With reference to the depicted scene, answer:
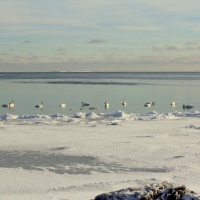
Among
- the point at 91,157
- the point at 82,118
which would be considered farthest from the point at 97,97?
the point at 91,157

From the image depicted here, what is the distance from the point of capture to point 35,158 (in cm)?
1248

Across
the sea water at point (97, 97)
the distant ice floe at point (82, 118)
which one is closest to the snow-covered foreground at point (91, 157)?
the distant ice floe at point (82, 118)

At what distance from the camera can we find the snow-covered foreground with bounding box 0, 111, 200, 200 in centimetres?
952

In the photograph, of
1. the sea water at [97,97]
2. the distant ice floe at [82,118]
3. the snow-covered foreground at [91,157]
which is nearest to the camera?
the snow-covered foreground at [91,157]

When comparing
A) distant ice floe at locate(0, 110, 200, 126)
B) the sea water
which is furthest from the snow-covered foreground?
the sea water

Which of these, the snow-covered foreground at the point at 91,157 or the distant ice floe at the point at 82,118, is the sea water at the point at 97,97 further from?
the snow-covered foreground at the point at 91,157

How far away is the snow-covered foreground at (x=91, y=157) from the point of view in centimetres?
952

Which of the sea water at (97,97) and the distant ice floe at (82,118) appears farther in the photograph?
the sea water at (97,97)

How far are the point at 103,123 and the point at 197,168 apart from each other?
1003cm

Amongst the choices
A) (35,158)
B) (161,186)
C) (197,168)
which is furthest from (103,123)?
(161,186)

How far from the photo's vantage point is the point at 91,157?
41.6ft

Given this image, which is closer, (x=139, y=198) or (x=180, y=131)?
(x=139, y=198)

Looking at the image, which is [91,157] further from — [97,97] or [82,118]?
[97,97]

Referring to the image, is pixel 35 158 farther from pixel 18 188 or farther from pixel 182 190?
pixel 182 190
